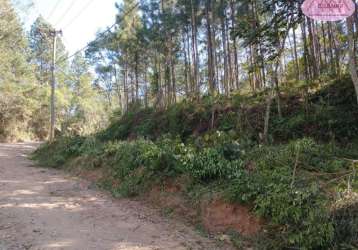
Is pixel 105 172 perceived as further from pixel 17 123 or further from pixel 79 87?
pixel 79 87

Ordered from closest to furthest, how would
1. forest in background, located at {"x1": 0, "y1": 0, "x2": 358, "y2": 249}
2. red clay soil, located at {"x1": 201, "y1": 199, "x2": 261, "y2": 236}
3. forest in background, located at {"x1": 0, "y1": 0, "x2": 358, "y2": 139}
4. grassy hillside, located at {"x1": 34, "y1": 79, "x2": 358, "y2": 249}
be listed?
grassy hillside, located at {"x1": 34, "y1": 79, "x2": 358, "y2": 249} < forest in background, located at {"x1": 0, "y1": 0, "x2": 358, "y2": 249} < red clay soil, located at {"x1": 201, "y1": 199, "x2": 261, "y2": 236} < forest in background, located at {"x1": 0, "y1": 0, "x2": 358, "y2": 139}

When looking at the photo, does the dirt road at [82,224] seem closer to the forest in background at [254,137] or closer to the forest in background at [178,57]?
the forest in background at [254,137]

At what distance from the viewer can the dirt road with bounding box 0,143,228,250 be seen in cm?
455

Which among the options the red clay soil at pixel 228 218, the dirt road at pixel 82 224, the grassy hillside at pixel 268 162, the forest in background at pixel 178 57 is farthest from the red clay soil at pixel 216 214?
the forest in background at pixel 178 57

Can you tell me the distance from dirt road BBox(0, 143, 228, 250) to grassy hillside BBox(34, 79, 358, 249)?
0.82 m

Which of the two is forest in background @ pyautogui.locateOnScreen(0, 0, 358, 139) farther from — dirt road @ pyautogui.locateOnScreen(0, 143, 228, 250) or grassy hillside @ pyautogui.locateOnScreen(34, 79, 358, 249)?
dirt road @ pyautogui.locateOnScreen(0, 143, 228, 250)

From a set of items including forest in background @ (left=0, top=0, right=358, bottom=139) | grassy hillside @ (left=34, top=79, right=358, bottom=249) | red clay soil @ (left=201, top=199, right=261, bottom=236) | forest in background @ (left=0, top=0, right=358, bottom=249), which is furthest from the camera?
forest in background @ (left=0, top=0, right=358, bottom=139)

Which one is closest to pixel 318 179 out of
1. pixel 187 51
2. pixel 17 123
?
pixel 187 51

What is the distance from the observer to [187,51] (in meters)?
21.7

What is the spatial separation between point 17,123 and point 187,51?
657 inches

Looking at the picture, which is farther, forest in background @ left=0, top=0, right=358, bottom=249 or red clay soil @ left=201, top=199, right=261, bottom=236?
red clay soil @ left=201, top=199, right=261, bottom=236

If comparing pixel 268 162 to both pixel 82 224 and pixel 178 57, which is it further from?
pixel 178 57

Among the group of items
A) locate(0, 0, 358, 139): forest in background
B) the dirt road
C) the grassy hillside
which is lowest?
the dirt road

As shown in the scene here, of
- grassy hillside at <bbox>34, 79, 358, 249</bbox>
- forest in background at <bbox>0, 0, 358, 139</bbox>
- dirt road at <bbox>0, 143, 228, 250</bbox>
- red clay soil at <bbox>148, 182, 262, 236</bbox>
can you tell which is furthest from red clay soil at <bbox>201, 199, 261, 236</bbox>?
forest in background at <bbox>0, 0, 358, 139</bbox>
